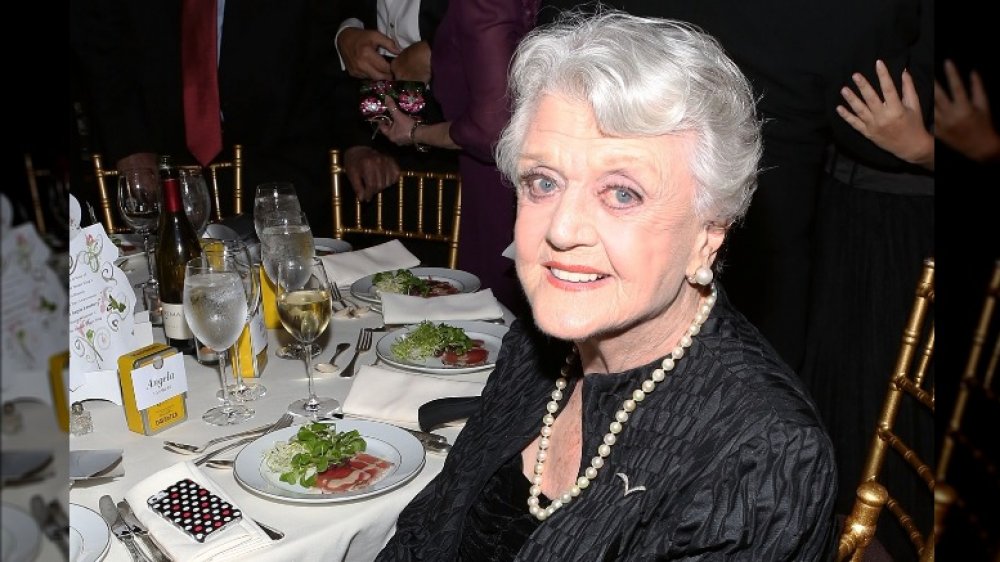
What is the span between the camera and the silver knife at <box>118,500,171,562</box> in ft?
4.04

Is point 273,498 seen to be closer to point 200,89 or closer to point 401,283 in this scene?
point 401,283

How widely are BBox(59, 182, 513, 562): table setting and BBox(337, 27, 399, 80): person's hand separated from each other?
1.75 meters

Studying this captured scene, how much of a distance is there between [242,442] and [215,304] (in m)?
0.26

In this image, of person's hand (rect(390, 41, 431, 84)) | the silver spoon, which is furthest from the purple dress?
the silver spoon

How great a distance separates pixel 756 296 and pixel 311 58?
2528 millimetres

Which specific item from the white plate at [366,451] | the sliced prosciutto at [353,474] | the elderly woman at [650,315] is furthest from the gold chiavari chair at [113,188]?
the elderly woman at [650,315]

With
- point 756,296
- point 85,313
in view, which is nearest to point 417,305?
point 85,313

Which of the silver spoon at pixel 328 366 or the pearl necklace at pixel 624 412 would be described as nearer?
the pearl necklace at pixel 624 412

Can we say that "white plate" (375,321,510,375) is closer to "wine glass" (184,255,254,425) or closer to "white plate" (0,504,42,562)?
"wine glass" (184,255,254,425)

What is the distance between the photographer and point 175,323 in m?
1.97

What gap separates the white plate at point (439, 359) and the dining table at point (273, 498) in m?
0.02

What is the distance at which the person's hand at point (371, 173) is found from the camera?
3.71 m

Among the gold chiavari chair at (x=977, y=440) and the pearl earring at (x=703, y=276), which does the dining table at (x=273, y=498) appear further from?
the gold chiavari chair at (x=977, y=440)

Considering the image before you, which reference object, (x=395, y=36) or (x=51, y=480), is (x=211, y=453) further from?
(x=395, y=36)
